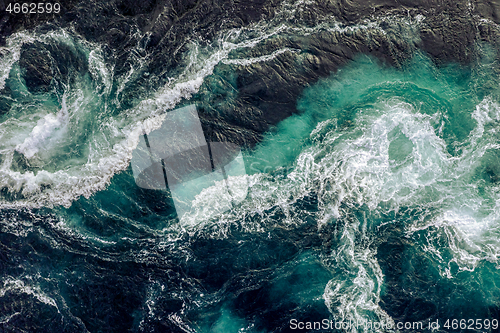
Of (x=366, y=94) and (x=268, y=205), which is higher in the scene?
(x=366, y=94)

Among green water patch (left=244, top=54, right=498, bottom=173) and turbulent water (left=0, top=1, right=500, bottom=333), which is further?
green water patch (left=244, top=54, right=498, bottom=173)

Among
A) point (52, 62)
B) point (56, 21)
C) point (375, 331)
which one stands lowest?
point (375, 331)

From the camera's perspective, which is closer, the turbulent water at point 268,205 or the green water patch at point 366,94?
the turbulent water at point 268,205

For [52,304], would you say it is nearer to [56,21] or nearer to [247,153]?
[247,153]

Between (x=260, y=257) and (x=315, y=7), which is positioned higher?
(x=315, y=7)

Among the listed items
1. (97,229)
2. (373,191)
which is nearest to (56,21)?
(97,229)

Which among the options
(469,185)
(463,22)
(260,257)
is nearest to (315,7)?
(463,22)

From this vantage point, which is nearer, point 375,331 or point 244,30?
point 375,331

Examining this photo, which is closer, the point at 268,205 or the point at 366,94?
the point at 268,205
